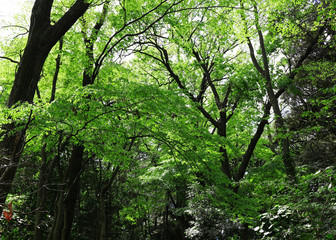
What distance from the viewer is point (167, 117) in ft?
18.6

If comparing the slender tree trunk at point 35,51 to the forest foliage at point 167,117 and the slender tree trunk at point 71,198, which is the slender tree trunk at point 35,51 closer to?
the forest foliage at point 167,117

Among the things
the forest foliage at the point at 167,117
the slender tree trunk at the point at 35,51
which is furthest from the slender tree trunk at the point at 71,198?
the slender tree trunk at the point at 35,51

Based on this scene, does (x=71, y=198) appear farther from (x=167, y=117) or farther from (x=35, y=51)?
(x=35, y=51)

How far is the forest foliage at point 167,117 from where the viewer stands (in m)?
4.22

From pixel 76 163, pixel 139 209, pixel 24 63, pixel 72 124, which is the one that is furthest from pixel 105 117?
pixel 139 209

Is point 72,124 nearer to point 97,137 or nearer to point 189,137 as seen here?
point 97,137

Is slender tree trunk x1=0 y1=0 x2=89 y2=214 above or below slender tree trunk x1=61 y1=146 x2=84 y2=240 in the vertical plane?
above

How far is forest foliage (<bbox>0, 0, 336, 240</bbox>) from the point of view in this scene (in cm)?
422

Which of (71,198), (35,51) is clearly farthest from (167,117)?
(71,198)

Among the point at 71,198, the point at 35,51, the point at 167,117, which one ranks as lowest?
the point at 71,198

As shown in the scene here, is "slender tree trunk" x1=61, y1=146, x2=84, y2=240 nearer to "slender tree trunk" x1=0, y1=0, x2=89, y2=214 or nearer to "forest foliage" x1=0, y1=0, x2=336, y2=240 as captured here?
"forest foliage" x1=0, y1=0, x2=336, y2=240

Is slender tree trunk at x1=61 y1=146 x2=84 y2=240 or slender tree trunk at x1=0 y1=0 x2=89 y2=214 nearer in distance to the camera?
slender tree trunk at x1=0 y1=0 x2=89 y2=214

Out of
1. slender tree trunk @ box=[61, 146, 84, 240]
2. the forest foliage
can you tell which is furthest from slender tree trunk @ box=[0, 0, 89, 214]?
slender tree trunk @ box=[61, 146, 84, 240]

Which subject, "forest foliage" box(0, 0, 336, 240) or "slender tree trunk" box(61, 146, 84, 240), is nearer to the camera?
"forest foliage" box(0, 0, 336, 240)
